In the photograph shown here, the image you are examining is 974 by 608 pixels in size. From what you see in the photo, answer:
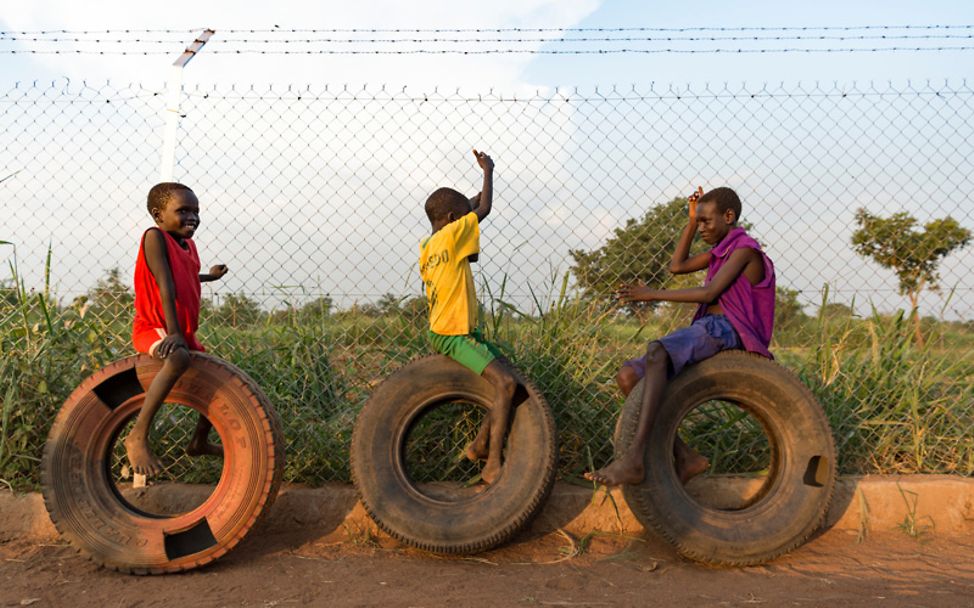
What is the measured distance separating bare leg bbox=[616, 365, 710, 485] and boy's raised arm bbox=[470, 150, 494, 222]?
3.78 ft

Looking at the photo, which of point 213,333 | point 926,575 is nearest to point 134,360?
point 213,333

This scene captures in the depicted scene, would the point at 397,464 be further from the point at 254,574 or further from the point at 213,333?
the point at 213,333

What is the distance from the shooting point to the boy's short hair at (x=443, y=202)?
419cm

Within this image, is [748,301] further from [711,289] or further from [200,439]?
[200,439]

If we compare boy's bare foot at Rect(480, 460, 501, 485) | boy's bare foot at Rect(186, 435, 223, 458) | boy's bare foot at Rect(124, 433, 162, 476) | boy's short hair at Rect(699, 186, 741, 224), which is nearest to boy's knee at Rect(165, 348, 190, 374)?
boy's bare foot at Rect(124, 433, 162, 476)

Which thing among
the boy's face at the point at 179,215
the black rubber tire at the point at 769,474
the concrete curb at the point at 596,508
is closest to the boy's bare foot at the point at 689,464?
the black rubber tire at the point at 769,474

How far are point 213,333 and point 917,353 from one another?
4.60 meters

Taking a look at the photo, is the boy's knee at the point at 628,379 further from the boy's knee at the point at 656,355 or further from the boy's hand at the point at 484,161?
the boy's hand at the point at 484,161

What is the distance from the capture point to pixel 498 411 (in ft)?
13.1

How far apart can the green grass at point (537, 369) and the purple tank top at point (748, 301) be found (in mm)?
627

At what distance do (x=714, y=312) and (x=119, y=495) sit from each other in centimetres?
328

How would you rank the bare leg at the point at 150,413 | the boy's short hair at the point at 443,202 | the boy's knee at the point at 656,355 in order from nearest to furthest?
the bare leg at the point at 150,413
the boy's knee at the point at 656,355
the boy's short hair at the point at 443,202

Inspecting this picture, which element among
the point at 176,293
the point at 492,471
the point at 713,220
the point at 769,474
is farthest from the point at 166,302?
the point at 769,474

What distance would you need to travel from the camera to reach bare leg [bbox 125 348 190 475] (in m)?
3.68
